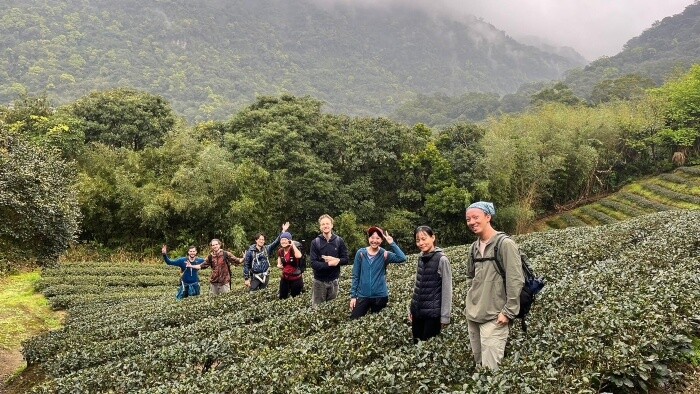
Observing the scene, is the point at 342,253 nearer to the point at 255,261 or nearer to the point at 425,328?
the point at 425,328

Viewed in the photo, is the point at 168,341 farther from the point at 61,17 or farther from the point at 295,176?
the point at 61,17

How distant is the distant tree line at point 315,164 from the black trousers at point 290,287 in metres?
21.7

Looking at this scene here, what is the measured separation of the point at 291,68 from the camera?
17538 cm

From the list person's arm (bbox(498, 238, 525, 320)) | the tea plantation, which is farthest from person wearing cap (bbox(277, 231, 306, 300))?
person's arm (bbox(498, 238, 525, 320))

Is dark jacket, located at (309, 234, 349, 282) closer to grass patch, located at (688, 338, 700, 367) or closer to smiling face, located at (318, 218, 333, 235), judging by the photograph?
smiling face, located at (318, 218, 333, 235)

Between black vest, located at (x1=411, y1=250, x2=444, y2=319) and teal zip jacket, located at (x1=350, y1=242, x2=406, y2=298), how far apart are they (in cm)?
109

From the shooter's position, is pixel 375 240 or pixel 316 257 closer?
pixel 375 240

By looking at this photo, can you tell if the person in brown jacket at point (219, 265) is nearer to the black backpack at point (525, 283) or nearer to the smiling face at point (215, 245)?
the smiling face at point (215, 245)

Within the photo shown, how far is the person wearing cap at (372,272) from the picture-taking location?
23.2 feet

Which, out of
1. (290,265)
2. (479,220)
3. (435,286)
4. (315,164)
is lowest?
(290,265)

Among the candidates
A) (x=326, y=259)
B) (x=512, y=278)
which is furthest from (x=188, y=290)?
(x=512, y=278)

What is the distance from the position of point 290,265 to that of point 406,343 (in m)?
4.19

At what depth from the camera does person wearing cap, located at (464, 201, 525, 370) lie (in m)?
4.61

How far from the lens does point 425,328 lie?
246 inches
